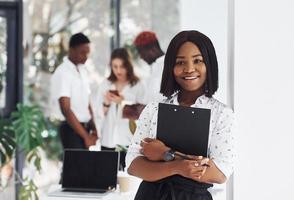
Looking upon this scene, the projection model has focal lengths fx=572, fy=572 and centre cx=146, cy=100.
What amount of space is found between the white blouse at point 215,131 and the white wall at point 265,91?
21cm

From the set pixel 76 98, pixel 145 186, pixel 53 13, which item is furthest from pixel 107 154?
pixel 53 13

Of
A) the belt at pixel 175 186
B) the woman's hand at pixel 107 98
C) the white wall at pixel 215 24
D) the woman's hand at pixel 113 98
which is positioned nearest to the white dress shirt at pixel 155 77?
the woman's hand at pixel 113 98

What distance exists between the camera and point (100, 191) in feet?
8.00

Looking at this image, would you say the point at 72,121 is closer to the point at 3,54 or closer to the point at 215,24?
the point at 3,54

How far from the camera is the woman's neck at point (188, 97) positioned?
189 cm

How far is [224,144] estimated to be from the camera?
1.79 meters

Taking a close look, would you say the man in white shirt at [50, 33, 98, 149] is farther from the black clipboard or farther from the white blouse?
the black clipboard

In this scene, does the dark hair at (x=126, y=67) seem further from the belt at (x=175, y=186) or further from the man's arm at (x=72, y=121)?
the belt at (x=175, y=186)

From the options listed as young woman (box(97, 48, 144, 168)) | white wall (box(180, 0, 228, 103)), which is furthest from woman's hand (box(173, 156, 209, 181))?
young woman (box(97, 48, 144, 168))

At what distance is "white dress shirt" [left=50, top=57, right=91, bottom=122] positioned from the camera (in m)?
4.38

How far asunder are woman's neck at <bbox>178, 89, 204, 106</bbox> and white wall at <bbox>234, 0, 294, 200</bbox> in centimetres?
21

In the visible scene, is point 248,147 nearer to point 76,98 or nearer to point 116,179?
point 116,179

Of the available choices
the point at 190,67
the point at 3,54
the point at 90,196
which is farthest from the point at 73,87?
the point at 190,67

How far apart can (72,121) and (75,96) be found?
20 cm
